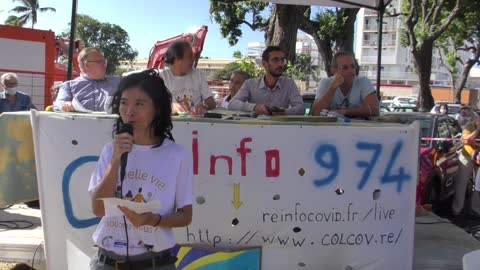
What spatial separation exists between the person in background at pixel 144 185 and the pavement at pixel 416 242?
2111 millimetres

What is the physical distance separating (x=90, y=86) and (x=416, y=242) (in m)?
3.33

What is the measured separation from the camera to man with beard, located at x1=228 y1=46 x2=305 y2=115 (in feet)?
16.1

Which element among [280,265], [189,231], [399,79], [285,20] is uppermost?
[399,79]

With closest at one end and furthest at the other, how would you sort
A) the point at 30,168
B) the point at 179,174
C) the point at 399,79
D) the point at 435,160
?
the point at 179,174 → the point at 30,168 → the point at 435,160 → the point at 399,79

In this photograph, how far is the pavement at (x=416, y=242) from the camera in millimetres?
4012

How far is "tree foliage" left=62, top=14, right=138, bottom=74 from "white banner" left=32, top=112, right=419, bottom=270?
7114cm

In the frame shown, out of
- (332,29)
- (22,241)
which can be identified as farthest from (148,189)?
(332,29)

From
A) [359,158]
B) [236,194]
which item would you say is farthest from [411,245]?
[236,194]

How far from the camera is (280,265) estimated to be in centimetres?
367

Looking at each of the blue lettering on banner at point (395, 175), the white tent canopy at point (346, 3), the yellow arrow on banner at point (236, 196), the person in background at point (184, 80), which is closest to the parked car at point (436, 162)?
the white tent canopy at point (346, 3)

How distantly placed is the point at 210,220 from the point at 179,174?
1.48 m

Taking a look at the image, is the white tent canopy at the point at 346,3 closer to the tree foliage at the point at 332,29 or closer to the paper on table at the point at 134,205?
the paper on table at the point at 134,205

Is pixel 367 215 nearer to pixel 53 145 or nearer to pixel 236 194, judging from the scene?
pixel 236 194

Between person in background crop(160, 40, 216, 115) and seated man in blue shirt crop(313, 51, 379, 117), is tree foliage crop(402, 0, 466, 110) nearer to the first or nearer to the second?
seated man in blue shirt crop(313, 51, 379, 117)
